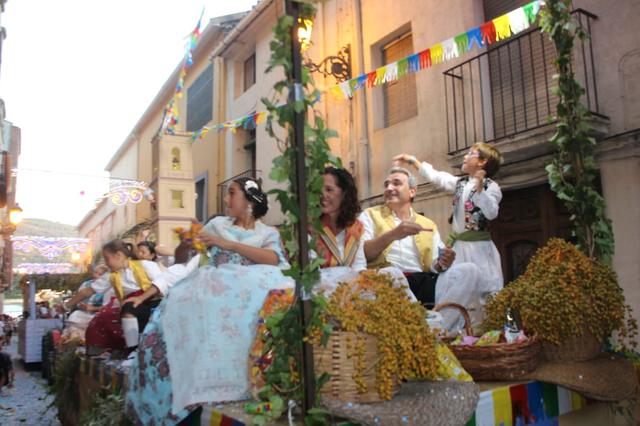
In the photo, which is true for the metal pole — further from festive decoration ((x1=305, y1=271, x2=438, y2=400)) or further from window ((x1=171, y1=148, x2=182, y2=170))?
window ((x1=171, y1=148, x2=182, y2=170))

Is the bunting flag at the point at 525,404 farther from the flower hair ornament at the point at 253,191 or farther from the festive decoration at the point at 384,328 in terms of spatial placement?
the flower hair ornament at the point at 253,191

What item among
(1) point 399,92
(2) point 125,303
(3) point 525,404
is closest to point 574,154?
(3) point 525,404

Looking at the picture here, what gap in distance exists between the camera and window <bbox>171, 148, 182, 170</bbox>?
1317cm

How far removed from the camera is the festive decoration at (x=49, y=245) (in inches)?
899

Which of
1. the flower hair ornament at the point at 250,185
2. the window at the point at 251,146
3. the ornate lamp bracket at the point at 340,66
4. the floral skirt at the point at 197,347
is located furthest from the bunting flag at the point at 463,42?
the window at the point at 251,146

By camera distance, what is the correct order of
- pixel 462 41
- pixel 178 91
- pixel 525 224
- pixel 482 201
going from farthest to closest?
pixel 178 91 < pixel 525 224 < pixel 462 41 < pixel 482 201

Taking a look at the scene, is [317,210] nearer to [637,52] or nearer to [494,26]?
[494,26]

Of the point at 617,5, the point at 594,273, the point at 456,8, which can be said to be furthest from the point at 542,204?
the point at 594,273

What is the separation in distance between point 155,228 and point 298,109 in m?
11.9

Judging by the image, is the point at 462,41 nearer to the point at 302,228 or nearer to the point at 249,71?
the point at 302,228

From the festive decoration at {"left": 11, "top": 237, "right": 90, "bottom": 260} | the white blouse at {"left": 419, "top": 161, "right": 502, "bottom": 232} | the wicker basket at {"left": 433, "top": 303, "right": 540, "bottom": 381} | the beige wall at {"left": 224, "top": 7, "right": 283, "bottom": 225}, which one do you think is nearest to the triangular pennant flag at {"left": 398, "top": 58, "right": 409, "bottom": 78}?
the white blouse at {"left": 419, "top": 161, "right": 502, "bottom": 232}

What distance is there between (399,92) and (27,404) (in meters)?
7.10

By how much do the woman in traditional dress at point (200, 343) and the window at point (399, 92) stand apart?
6.72 meters

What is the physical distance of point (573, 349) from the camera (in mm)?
2752
